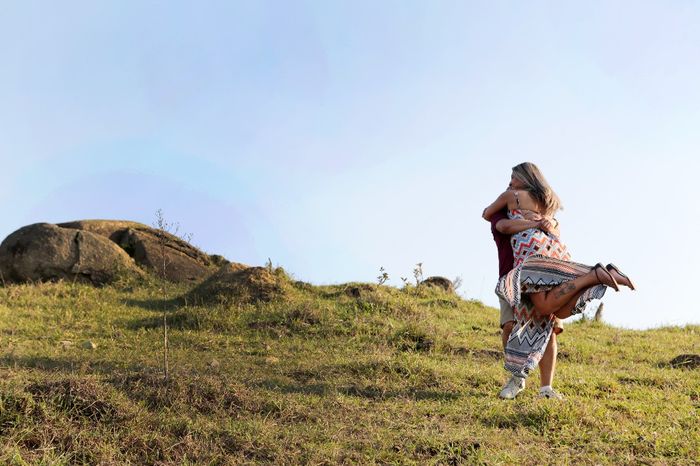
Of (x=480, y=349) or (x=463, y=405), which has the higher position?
(x=480, y=349)

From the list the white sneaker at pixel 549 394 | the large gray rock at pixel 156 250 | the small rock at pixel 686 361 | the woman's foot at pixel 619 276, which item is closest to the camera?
the woman's foot at pixel 619 276

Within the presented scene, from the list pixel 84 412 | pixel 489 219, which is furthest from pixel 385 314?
pixel 84 412

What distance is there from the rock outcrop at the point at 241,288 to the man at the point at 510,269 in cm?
584

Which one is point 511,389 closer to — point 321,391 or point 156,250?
point 321,391

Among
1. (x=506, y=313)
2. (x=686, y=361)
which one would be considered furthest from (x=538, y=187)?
(x=686, y=361)

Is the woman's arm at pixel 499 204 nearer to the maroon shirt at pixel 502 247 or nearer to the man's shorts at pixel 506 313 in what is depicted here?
the maroon shirt at pixel 502 247

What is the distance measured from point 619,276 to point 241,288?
24.1 feet

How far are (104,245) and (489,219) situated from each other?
11.6m

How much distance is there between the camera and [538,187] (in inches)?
274

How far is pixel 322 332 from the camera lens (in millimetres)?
10484

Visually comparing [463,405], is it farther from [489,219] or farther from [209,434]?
[209,434]

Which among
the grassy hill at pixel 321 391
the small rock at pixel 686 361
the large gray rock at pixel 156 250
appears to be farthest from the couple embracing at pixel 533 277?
the large gray rock at pixel 156 250

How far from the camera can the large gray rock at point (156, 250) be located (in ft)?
54.1

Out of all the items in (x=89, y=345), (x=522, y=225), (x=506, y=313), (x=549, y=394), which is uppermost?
(x=522, y=225)
